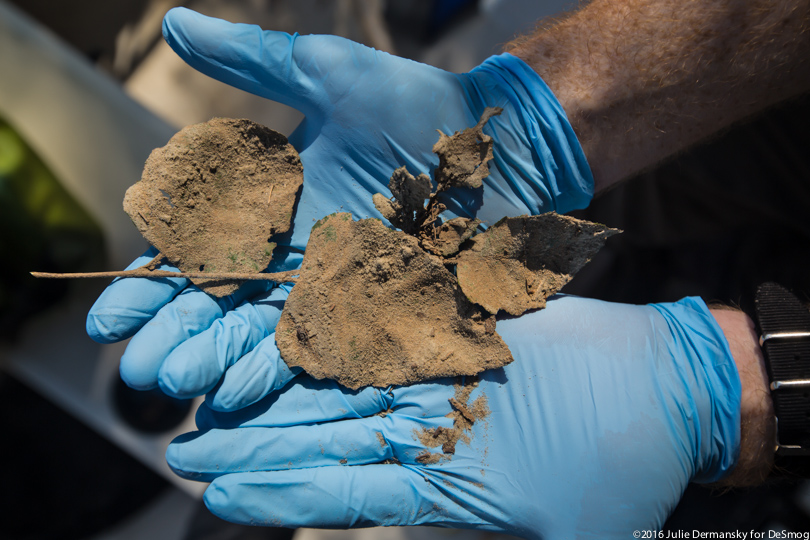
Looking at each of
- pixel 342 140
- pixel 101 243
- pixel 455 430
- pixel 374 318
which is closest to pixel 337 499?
pixel 455 430

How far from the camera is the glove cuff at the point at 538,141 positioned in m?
1.64

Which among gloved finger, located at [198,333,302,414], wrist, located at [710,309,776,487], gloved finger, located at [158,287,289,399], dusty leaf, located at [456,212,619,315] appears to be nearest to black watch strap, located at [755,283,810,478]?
wrist, located at [710,309,776,487]

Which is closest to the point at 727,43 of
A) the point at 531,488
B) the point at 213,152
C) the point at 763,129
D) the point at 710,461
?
the point at 763,129

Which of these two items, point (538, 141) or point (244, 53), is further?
point (538, 141)

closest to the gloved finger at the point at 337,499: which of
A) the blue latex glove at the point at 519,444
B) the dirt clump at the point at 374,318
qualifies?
the blue latex glove at the point at 519,444

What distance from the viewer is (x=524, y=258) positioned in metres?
A: 1.56

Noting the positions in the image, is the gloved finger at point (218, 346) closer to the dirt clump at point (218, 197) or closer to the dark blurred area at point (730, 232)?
the dirt clump at point (218, 197)

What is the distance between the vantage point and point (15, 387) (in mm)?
2328

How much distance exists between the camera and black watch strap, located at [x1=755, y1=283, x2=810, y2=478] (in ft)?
4.66

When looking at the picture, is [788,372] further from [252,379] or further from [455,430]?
[252,379]

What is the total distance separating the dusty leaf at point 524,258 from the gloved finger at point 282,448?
0.62 meters

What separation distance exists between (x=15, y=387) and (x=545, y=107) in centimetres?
306

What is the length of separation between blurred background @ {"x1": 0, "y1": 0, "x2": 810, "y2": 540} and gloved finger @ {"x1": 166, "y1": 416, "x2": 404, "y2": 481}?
105cm

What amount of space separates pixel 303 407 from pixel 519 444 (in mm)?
816
